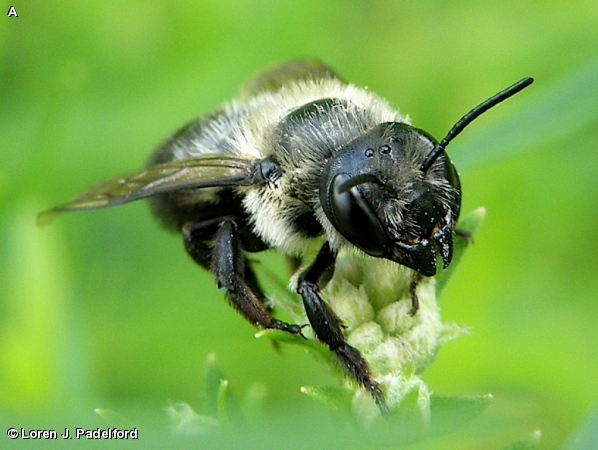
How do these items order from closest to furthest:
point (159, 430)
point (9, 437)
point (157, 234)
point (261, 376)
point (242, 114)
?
point (9, 437), point (159, 430), point (242, 114), point (261, 376), point (157, 234)

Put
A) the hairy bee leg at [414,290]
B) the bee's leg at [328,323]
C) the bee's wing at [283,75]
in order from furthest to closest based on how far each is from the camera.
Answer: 1. the bee's wing at [283,75]
2. the hairy bee leg at [414,290]
3. the bee's leg at [328,323]

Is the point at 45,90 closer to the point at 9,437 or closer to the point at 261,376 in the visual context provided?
the point at 261,376

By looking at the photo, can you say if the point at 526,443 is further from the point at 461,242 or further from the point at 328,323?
the point at 461,242

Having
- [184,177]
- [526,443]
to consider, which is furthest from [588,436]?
[184,177]

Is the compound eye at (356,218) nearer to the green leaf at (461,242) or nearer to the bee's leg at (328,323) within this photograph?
the bee's leg at (328,323)

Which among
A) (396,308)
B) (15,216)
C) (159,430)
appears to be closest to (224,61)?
(15,216)

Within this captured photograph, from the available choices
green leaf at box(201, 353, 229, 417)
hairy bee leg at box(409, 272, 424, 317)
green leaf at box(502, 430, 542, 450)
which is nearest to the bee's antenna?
hairy bee leg at box(409, 272, 424, 317)

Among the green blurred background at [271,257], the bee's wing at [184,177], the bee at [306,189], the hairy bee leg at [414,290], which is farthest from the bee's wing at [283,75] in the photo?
the hairy bee leg at [414,290]
